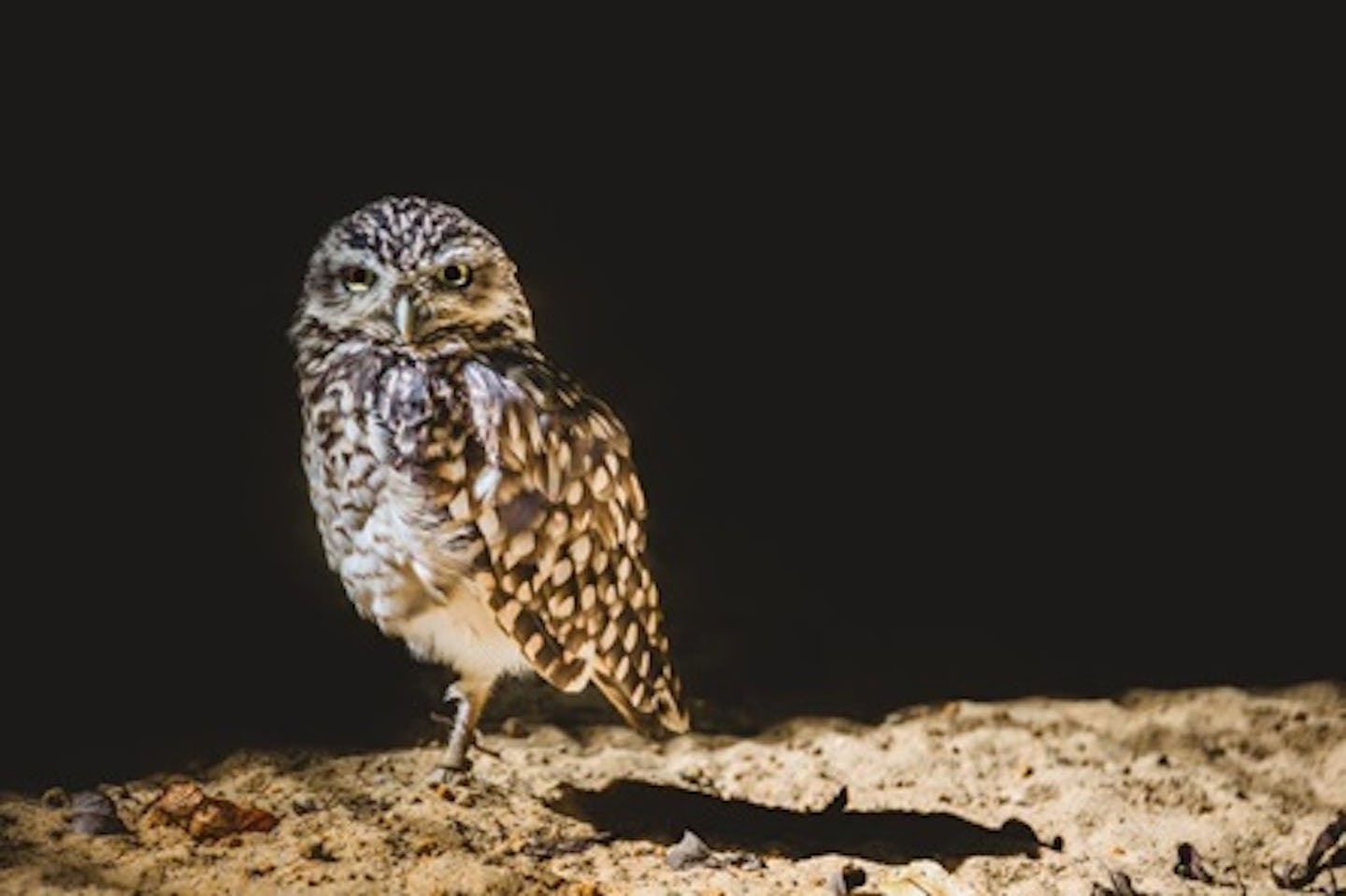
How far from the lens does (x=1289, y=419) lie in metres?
5.41

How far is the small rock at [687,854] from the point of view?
9.59 ft

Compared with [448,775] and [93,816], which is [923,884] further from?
[93,816]

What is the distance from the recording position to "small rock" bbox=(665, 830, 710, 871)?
9.59ft

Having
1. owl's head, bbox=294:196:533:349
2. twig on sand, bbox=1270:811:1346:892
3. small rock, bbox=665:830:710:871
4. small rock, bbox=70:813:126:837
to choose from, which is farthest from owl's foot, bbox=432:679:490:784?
twig on sand, bbox=1270:811:1346:892

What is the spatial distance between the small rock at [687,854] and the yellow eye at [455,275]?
47.0 inches

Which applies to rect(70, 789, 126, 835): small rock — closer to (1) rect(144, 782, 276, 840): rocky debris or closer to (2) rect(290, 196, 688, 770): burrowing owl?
(1) rect(144, 782, 276, 840): rocky debris

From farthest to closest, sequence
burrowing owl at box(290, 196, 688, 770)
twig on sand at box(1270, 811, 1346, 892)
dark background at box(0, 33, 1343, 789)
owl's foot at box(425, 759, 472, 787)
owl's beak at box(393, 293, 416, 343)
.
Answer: dark background at box(0, 33, 1343, 789) → owl's foot at box(425, 759, 472, 787) → twig on sand at box(1270, 811, 1346, 892) → burrowing owl at box(290, 196, 688, 770) → owl's beak at box(393, 293, 416, 343)

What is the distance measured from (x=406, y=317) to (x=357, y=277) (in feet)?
0.65

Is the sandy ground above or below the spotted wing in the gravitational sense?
below

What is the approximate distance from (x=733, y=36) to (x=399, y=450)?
320cm

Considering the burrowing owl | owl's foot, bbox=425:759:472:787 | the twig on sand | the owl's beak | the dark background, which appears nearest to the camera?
the owl's beak

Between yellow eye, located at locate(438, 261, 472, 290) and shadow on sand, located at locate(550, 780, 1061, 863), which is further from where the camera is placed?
shadow on sand, located at locate(550, 780, 1061, 863)

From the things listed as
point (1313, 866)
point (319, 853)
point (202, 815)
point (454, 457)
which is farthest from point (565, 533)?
point (1313, 866)

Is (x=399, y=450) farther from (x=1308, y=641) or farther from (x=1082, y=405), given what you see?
(x=1082, y=405)
